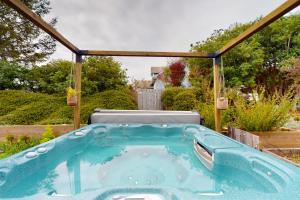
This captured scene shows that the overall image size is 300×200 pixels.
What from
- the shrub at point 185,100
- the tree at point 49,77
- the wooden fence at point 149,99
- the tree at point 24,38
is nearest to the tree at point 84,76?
the tree at point 49,77

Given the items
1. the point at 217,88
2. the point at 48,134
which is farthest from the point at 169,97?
the point at 48,134

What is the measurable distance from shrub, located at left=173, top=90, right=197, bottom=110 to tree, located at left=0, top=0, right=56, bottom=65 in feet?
16.1

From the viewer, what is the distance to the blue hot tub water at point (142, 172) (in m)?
1.50

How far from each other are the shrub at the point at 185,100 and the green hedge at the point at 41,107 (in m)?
1.68

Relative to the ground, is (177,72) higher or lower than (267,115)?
higher

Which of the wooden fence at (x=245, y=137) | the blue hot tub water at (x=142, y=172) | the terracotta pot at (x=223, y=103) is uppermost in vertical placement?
the terracotta pot at (x=223, y=103)

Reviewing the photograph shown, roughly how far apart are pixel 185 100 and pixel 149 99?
193 centimetres

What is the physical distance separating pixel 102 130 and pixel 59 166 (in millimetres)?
1438

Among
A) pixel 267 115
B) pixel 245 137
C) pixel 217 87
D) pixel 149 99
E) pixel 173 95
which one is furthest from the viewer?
pixel 149 99

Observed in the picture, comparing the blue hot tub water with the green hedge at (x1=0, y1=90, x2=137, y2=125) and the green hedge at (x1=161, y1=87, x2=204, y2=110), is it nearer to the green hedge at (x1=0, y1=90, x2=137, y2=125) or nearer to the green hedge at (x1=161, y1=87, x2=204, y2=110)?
the green hedge at (x1=0, y1=90, x2=137, y2=125)

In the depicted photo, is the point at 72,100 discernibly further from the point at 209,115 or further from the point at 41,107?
the point at 209,115

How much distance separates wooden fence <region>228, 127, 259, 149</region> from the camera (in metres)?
3.03

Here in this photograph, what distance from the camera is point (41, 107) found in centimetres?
580

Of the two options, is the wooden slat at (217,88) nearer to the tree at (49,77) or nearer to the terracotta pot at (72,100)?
the terracotta pot at (72,100)
